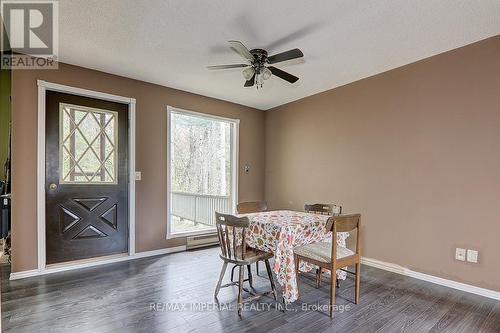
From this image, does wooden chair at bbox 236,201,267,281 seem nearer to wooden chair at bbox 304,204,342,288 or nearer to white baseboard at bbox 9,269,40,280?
wooden chair at bbox 304,204,342,288

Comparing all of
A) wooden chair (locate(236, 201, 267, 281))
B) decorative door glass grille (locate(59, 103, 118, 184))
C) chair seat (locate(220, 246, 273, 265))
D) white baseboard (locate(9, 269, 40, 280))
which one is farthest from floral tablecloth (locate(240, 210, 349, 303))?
white baseboard (locate(9, 269, 40, 280))

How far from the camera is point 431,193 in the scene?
321cm

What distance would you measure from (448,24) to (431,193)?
177 centimetres

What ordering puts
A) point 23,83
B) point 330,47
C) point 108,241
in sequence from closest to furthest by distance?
point 330,47 < point 23,83 < point 108,241

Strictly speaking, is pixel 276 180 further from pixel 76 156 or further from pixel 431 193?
pixel 76 156

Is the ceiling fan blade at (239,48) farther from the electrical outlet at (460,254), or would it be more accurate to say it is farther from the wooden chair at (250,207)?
the electrical outlet at (460,254)

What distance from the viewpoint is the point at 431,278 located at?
10.4 ft

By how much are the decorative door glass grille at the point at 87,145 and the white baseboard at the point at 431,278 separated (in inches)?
146

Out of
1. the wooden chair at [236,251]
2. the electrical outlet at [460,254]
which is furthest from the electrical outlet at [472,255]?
the wooden chair at [236,251]

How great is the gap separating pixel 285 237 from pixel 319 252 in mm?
377

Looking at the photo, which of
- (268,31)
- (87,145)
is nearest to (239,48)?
(268,31)

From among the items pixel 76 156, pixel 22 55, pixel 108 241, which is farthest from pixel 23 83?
pixel 108 241

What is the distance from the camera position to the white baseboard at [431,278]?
2777mm

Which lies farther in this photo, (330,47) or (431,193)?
(431,193)
